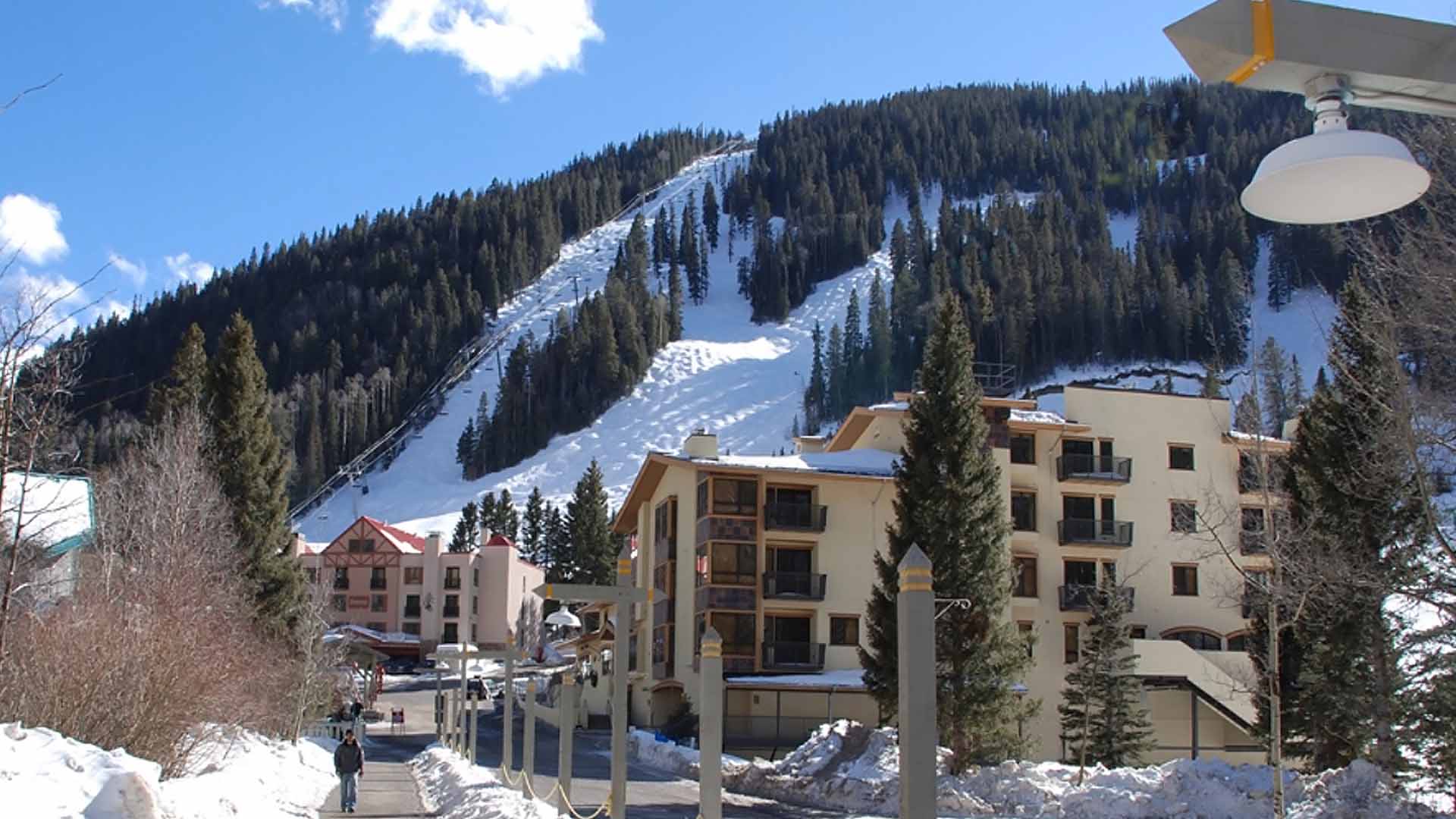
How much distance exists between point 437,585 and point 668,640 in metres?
53.0

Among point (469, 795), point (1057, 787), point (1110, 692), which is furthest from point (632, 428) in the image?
point (469, 795)

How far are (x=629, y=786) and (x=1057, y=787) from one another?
10.8m

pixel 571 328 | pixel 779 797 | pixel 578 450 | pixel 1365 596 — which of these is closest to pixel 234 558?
pixel 779 797

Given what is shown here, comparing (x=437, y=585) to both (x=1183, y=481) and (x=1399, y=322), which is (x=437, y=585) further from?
(x=1399, y=322)

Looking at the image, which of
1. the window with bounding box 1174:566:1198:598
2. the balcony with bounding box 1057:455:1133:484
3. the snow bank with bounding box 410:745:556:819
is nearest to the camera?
the snow bank with bounding box 410:745:556:819

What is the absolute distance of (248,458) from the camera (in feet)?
135

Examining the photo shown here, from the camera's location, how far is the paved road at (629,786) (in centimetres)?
2866

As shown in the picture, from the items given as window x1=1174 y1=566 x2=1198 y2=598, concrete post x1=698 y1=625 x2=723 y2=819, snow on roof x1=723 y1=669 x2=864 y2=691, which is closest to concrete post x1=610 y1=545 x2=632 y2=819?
concrete post x1=698 y1=625 x2=723 y2=819

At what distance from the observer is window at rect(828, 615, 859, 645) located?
48.8 metres

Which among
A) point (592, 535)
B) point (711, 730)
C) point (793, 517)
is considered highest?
point (592, 535)

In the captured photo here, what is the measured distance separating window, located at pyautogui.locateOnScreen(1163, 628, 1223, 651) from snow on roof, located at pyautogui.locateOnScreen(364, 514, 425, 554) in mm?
66964

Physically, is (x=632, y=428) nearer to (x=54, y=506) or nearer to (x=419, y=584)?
(x=419, y=584)

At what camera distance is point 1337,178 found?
4055 millimetres

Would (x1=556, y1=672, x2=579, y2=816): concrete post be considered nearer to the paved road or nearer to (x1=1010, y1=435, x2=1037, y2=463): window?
the paved road
